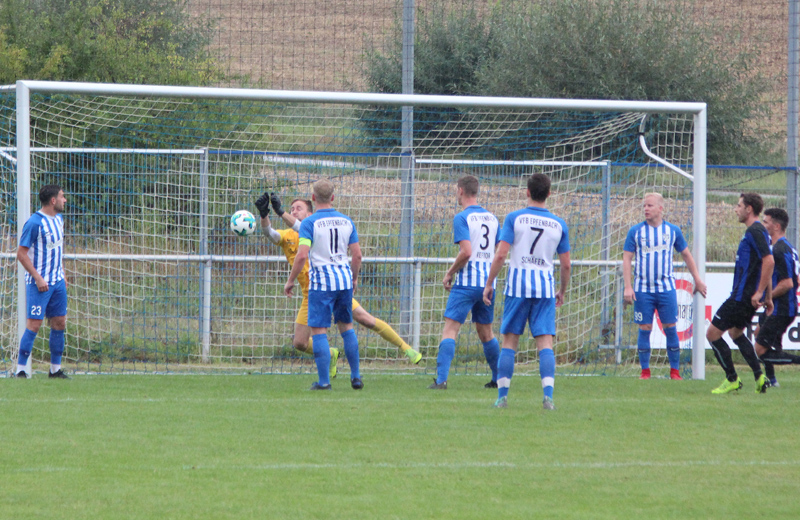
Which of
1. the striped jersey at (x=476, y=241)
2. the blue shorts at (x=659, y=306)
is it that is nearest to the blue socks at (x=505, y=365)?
the striped jersey at (x=476, y=241)

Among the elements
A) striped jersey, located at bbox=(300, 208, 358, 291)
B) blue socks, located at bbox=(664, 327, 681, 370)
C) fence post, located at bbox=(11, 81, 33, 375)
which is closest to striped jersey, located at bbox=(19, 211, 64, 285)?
fence post, located at bbox=(11, 81, 33, 375)

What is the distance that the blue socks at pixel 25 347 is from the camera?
352 inches

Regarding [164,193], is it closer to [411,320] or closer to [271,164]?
[271,164]

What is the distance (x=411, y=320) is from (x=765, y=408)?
4.62m

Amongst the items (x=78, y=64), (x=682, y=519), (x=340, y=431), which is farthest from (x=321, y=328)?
(x=78, y=64)

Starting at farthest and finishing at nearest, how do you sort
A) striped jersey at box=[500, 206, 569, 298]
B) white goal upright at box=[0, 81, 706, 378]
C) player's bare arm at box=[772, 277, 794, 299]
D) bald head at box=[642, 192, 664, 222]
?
white goal upright at box=[0, 81, 706, 378], bald head at box=[642, 192, 664, 222], player's bare arm at box=[772, 277, 794, 299], striped jersey at box=[500, 206, 569, 298]

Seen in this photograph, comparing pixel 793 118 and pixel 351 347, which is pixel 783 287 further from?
pixel 351 347

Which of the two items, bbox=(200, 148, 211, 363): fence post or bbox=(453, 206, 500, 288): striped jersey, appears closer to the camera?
bbox=(453, 206, 500, 288): striped jersey

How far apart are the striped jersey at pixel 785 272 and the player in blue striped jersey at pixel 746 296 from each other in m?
0.42

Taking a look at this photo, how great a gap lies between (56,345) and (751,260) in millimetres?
6791

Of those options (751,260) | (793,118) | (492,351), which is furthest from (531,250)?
(793,118)

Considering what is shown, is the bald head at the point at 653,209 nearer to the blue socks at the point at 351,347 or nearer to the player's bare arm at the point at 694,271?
the player's bare arm at the point at 694,271

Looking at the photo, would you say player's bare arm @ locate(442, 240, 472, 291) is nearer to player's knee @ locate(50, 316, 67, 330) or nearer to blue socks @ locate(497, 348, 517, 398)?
blue socks @ locate(497, 348, 517, 398)

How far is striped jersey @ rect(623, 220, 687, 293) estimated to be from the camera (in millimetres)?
9477
